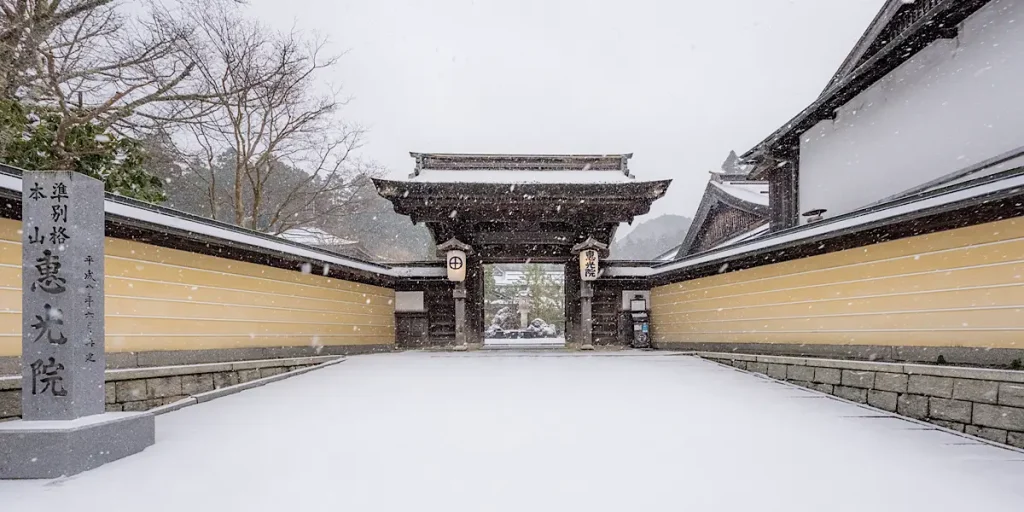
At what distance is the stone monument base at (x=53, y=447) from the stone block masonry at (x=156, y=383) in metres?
2.42

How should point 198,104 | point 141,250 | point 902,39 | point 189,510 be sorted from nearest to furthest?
point 189,510, point 141,250, point 902,39, point 198,104

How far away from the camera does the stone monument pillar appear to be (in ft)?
11.1

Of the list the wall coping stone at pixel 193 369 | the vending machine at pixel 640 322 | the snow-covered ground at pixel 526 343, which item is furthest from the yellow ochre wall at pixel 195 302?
the vending machine at pixel 640 322

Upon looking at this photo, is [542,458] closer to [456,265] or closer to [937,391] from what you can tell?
[937,391]

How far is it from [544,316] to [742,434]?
74.3ft

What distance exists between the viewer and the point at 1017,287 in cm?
504

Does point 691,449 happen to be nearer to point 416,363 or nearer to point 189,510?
point 189,510

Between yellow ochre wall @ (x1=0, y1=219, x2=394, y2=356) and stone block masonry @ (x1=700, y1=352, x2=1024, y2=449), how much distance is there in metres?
9.47

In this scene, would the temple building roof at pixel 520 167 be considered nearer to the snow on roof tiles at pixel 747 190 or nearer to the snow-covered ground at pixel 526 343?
the snow on roof tiles at pixel 747 190

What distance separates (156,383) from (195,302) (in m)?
1.51

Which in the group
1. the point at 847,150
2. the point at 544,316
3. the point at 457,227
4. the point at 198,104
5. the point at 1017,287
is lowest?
the point at 544,316

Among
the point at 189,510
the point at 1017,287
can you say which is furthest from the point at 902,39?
the point at 189,510

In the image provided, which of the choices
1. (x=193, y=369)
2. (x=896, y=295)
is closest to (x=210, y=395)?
(x=193, y=369)

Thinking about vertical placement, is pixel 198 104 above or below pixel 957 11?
above
